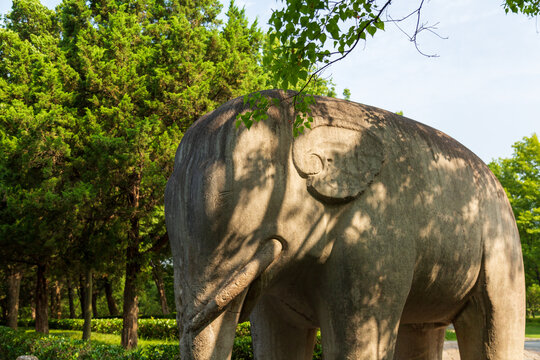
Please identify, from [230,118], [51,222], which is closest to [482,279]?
[230,118]

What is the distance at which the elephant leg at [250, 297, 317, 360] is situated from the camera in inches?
135

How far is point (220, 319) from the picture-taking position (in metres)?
2.62

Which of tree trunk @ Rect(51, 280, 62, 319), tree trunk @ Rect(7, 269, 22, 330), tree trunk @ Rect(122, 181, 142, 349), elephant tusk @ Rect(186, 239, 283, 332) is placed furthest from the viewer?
tree trunk @ Rect(51, 280, 62, 319)

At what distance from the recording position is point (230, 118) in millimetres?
2807

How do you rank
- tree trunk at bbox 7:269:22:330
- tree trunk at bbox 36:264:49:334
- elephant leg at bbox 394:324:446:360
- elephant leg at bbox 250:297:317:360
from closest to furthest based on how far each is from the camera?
elephant leg at bbox 250:297:317:360
elephant leg at bbox 394:324:446:360
tree trunk at bbox 36:264:49:334
tree trunk at bbox 7:269:22:330

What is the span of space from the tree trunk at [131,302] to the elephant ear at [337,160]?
471 inches

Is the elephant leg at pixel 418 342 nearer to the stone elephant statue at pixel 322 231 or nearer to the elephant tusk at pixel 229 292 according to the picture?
the stone elephant statue at pixel 322 231

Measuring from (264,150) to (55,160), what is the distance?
37.2 ft

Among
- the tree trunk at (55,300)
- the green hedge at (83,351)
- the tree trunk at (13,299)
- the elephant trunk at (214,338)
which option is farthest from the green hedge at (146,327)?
the elephant trunk at (214,338)

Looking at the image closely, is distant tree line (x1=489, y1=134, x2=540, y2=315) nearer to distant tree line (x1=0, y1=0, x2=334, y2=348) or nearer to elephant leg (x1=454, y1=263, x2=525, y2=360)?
distant tree line (x1=0, y1=0, x2=334, y2=348)

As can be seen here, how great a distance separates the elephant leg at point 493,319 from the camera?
3.50m

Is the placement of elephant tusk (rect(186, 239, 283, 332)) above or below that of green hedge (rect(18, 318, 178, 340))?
above

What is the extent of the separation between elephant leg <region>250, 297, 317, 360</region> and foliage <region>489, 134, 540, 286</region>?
21480 millimetres

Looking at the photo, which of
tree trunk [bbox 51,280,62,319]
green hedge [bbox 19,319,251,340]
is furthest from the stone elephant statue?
tree trunk [bbox 51,280,62,319]
